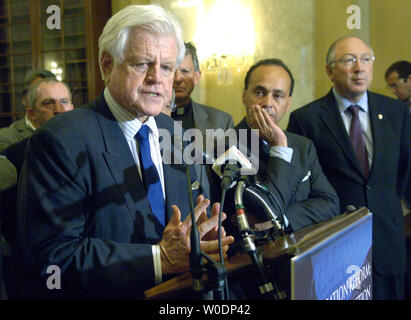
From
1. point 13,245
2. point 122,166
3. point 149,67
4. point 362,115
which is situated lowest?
point 13,245

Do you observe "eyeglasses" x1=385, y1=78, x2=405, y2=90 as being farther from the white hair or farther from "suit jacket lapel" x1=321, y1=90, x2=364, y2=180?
the white hair

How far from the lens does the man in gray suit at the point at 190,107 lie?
Result: 2.75 metres

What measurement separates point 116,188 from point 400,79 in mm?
3413

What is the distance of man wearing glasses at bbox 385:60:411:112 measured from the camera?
3.79m

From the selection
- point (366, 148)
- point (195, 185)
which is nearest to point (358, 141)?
point (366, 148)

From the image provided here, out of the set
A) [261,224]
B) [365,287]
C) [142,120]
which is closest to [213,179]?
[261,224]

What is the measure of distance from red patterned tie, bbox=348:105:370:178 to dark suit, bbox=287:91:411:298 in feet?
0.15

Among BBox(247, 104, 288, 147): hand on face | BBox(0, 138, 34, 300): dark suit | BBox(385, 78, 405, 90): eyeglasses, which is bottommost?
BBox(0, 138, 34, 300): dark suit

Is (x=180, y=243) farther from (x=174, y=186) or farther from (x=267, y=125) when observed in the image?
(x=267, y=125)

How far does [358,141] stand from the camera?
2344 millimetres

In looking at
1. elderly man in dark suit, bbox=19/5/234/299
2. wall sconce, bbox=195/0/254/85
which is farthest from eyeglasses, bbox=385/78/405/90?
elderly man in dark suit, bbox=19/5/234/299

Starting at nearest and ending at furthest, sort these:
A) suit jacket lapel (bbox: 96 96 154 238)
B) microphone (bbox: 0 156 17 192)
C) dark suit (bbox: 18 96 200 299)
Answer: dark suit (bbox: 18 96 200 299), suit jacket lapel (bbox: 96 96 154 238), microphone (bbox: 0 156 17 192)

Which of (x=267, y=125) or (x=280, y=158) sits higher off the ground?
(x=267, y=125)
